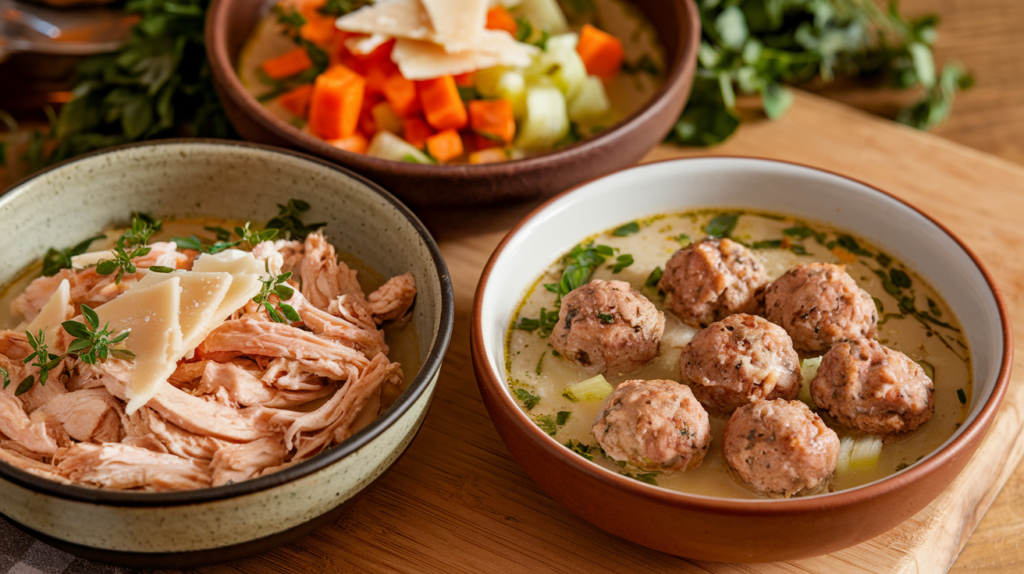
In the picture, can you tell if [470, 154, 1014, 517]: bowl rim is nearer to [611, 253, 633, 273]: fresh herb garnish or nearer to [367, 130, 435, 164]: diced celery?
[611, 253, 633, 273]: fresh herb garnish

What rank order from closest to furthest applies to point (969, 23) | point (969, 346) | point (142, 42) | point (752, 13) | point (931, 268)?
point (969, 346), point (931, 268), point (142, 42), point (752, 13), point (969, 23)

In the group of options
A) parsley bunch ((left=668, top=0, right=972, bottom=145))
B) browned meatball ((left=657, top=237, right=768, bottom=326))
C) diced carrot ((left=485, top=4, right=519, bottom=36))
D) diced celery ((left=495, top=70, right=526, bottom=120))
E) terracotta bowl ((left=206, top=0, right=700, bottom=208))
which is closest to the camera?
browned meatball ((left=657, top=237, right=768, bottom=326))

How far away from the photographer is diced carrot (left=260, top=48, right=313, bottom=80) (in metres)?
3.21

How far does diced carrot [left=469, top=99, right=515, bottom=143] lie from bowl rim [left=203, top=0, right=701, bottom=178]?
271mm

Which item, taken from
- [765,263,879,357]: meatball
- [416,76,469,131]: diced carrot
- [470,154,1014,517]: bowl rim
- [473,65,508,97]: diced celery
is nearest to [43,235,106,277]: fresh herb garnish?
[416,76,469,131]: diced carrot

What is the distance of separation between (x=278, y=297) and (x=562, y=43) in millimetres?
1573

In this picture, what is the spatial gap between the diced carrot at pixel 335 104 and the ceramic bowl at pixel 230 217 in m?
0.38

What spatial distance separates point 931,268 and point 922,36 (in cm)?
187

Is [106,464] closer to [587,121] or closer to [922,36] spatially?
[587,121]

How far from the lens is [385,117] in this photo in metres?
3.06

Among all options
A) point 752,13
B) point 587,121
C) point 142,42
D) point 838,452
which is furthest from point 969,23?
point 142,42

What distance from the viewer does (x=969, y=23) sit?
4383 millimetres

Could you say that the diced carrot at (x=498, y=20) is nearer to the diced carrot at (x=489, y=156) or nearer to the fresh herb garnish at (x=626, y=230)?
the diced carrot at (x=489, y=156)

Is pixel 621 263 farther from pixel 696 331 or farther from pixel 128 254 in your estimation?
pixel 128 254
